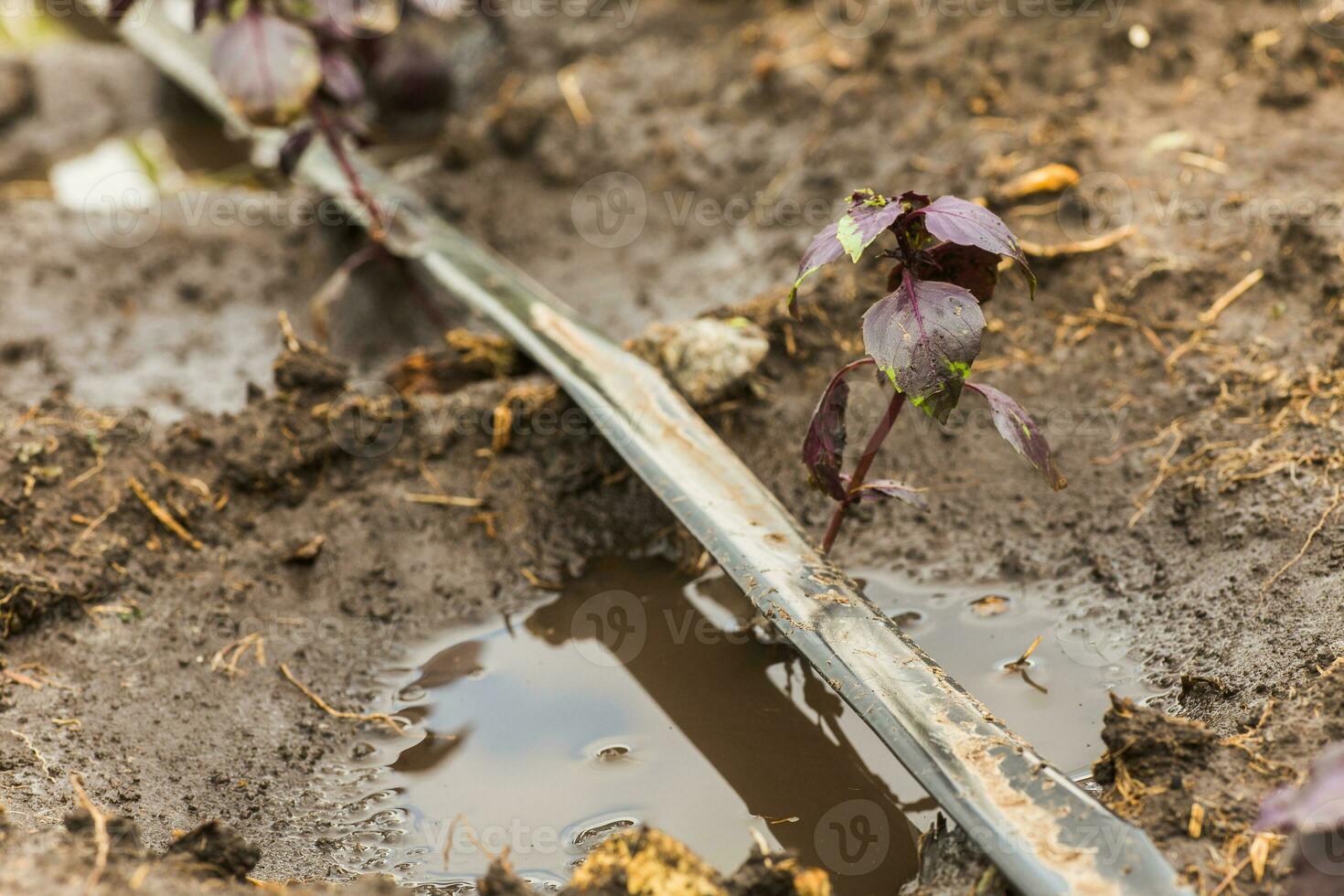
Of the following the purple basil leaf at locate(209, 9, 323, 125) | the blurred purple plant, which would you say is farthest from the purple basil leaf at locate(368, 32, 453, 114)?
the blurred purple plant

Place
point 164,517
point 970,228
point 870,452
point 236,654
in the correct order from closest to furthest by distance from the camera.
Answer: point 970,228
point 870,452
point 236,654
point 164,517

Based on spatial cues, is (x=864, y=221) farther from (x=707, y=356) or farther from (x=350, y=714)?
(x=350, y=714)

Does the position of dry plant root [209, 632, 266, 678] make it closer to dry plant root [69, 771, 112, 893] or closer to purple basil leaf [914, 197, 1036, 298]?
dry plant root [69, 771, 112, 893]

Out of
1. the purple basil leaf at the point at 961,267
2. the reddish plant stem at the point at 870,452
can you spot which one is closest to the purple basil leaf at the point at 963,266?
the purple basil leaf at the point at 961,267

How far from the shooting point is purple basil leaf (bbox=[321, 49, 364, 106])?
348 centimetres

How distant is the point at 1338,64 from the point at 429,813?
11.5 ft

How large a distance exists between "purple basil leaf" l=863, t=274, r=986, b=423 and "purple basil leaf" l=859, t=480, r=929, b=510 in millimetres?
273

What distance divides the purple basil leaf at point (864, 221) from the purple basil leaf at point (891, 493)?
53 cm

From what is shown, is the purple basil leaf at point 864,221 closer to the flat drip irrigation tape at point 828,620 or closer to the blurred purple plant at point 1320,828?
the flat drip irrigation tape at point 828,620

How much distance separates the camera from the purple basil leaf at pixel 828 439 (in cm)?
219

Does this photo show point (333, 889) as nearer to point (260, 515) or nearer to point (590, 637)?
point (590, 637)

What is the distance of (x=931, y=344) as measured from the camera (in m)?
1.95

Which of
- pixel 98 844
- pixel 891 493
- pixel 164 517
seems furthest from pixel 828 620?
pixel 164 517

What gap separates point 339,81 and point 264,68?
0.32 meters
